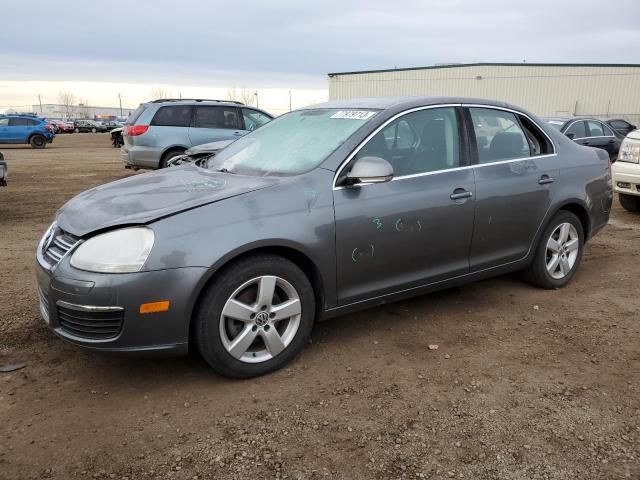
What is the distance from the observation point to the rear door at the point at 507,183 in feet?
13.2

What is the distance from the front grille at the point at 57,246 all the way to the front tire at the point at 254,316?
81cm

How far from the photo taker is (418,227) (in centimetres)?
364

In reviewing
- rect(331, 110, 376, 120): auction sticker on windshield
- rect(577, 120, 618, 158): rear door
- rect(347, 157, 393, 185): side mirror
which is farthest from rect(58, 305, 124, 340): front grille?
rect(577, 120, 618, 158): rear door

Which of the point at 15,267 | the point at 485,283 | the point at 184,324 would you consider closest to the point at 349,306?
the point at 184,324

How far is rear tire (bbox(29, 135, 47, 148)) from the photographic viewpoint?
88.9ft

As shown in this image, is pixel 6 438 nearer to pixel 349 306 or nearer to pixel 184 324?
pixel 184 324

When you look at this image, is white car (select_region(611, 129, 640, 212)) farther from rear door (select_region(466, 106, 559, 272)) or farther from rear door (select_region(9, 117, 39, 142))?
rear door (select_region(9, 117, 39, 142))

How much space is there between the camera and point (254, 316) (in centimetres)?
310

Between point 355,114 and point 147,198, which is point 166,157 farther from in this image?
point 147,198

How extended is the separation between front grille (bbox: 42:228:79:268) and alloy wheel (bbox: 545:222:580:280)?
11.9 ft

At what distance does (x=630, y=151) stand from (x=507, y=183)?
15.9ft

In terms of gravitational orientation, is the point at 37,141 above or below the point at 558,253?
below

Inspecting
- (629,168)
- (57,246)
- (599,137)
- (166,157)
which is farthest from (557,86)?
(57,246)

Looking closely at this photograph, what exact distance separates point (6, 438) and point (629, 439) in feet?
9.93
